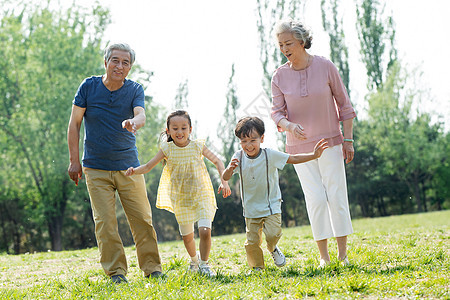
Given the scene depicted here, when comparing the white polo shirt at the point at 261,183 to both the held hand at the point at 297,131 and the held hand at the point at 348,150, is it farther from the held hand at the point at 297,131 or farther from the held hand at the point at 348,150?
the held hand at the point at 348,150

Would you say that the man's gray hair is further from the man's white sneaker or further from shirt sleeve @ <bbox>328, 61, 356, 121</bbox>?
the man's white sneaker

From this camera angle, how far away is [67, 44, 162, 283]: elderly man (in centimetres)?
482

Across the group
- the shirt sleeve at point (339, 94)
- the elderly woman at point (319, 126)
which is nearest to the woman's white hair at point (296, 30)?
the elderly woman at point (319, 126)

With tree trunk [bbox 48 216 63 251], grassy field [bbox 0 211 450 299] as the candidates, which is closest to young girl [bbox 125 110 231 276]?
grassy field [bbox 0 211 450 299]

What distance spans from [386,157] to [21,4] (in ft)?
86.0

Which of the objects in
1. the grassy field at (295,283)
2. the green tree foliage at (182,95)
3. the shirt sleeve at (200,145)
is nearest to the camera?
the grassy field at (295,283)

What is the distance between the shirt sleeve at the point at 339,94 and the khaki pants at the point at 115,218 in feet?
7.01

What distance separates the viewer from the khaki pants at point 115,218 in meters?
4.83

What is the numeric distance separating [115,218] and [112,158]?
59cm

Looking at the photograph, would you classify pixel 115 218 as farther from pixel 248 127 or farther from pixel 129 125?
pixel 248 127

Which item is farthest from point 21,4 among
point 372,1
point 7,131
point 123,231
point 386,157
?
point 386,157

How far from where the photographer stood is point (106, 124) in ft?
16.0

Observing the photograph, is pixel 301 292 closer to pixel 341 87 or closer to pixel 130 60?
pixel 341 87

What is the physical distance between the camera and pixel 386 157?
35.8m
